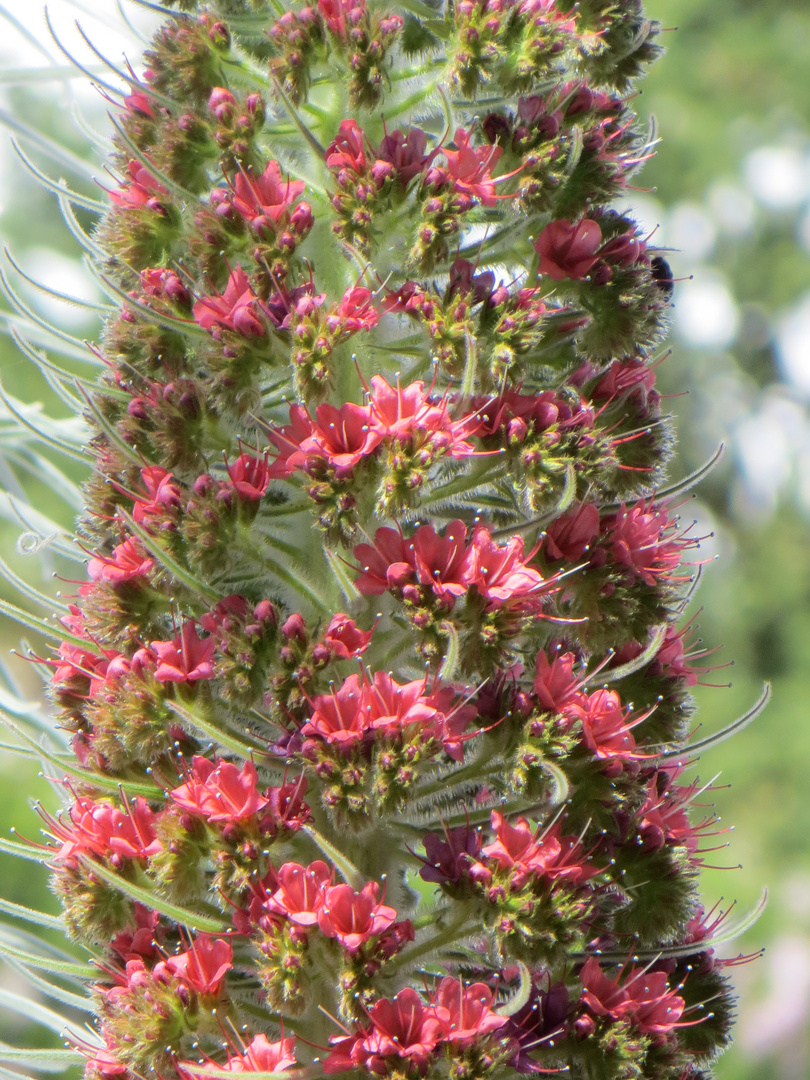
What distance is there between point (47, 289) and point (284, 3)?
43.8 inches

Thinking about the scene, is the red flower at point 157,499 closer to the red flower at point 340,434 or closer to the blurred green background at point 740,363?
the red flower at point 340,434

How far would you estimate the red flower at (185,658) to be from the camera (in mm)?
3053

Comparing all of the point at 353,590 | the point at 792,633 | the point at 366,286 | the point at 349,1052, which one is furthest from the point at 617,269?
the point at 792,633

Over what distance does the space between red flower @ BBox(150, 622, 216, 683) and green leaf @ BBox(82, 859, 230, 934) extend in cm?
49

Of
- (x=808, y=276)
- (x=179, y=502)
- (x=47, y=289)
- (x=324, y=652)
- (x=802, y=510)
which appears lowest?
(x=324, y=652)

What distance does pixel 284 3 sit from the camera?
3619 mm

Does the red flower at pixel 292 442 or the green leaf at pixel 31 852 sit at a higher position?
the red flower at pixel 292 442

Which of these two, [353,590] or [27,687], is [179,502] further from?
[27,687]

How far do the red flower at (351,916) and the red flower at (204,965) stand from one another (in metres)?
0.29

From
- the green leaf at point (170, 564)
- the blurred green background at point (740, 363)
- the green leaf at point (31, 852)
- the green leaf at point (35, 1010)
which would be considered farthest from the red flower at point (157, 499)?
the blurred green background at point (740, 363)

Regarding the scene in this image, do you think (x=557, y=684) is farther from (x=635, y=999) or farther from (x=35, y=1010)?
(x=35, y=1010)

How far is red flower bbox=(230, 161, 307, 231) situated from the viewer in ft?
10.7

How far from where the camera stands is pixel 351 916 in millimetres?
2807

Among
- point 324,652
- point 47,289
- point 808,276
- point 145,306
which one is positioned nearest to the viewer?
point 324,652
